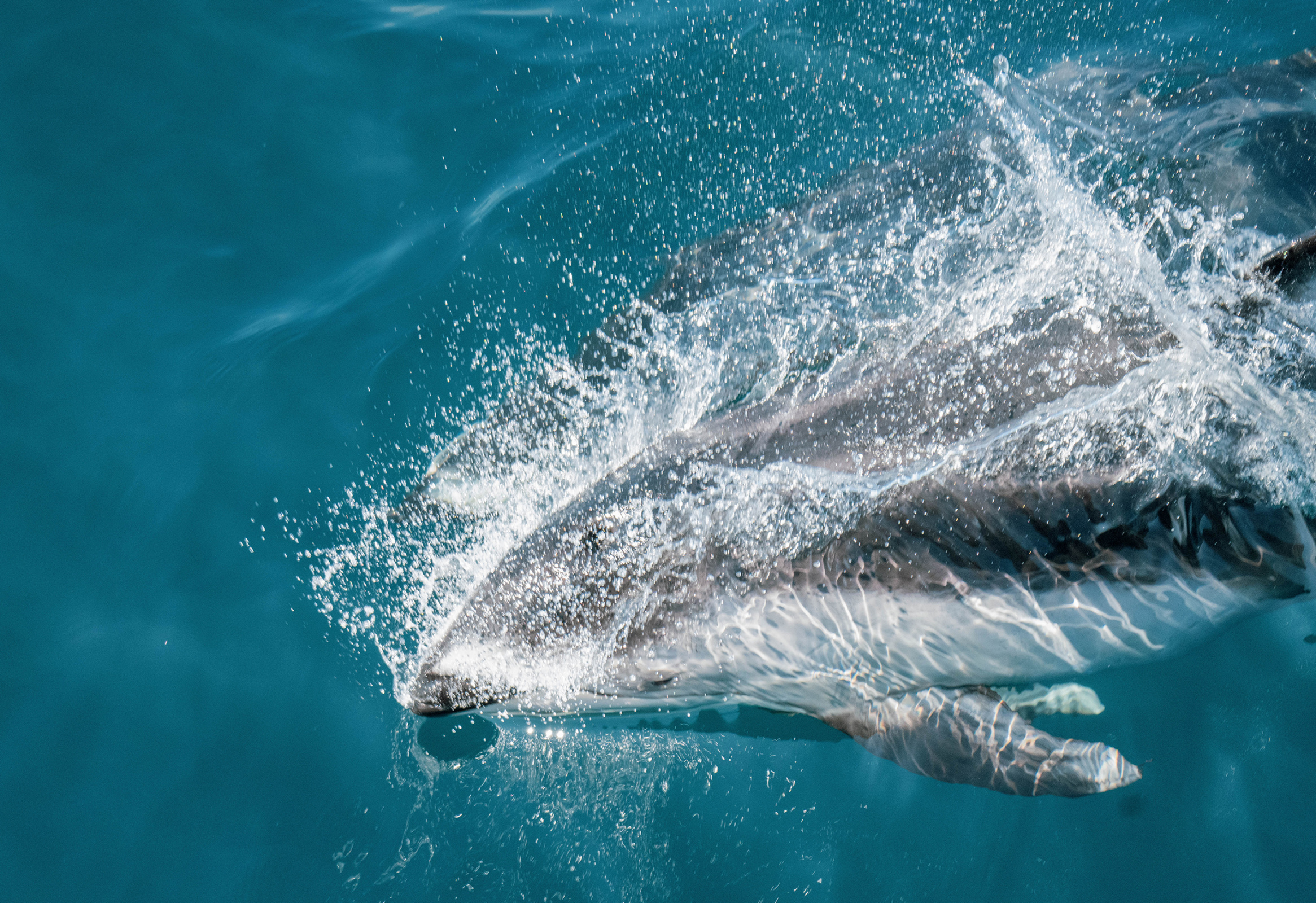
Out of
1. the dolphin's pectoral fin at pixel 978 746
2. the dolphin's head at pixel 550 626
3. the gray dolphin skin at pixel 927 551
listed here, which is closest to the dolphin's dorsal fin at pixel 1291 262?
the gray dolphin skin at pixel 927 551

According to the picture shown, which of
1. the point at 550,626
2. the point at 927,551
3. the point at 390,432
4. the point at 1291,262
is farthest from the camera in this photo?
the point at 390,432

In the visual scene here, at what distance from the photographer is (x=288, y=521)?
5.04 m

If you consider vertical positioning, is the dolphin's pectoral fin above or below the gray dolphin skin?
below

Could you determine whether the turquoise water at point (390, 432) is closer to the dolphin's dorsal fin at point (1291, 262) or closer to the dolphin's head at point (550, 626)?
the dolphin's head at point (550, 626)

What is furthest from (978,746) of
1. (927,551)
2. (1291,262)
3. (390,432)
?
(390,432)

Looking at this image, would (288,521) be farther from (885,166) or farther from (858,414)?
(885,166)

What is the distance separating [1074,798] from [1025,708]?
45 centimetres

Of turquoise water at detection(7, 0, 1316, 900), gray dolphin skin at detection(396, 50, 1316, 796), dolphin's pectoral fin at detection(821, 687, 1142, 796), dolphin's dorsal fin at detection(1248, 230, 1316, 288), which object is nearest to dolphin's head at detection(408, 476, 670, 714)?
gray dolphin skin at detection(396, 50, 1316, 796)

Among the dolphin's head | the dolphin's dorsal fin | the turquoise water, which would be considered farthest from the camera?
the dolphin's head

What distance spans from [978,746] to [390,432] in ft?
11.9

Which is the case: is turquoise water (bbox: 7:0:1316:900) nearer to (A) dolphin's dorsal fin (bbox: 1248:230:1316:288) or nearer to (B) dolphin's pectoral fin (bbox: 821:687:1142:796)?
(B) dolphin's pectoral fin (bbox: 821:687:1142:796)

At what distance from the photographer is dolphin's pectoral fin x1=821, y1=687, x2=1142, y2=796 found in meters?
3.58

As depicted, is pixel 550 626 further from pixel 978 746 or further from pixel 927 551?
pixel 978 746

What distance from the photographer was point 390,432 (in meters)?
5.41
